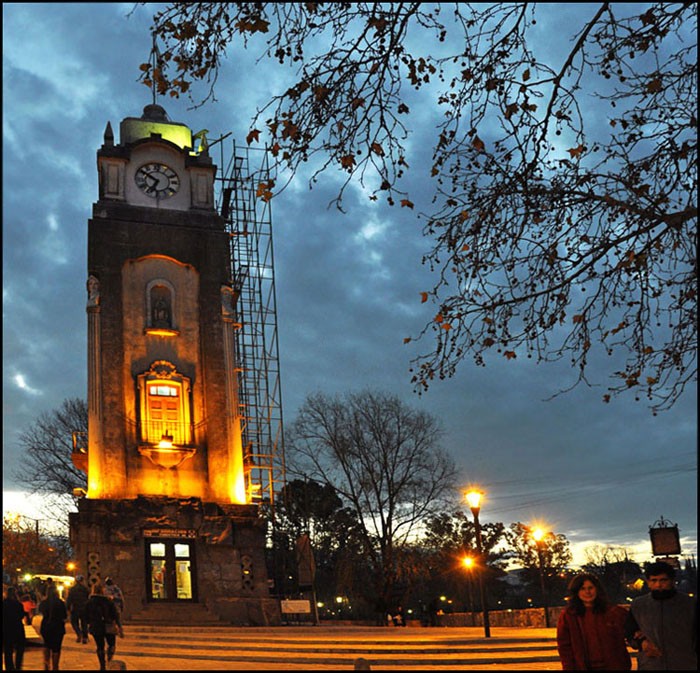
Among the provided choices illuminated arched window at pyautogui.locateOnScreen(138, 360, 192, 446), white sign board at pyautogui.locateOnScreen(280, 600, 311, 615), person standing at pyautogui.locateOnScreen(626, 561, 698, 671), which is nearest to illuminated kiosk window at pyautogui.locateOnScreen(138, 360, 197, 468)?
illuminated arched window at pyautogui.locateOnScreen(138, 360, 192, 446)

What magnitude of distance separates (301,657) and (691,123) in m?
12.1

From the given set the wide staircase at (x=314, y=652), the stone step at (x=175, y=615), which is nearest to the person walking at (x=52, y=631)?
the wide staircase at (x=314, y=652)

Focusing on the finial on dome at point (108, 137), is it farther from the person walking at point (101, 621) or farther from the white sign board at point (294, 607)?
the person walking at point (101, 621)

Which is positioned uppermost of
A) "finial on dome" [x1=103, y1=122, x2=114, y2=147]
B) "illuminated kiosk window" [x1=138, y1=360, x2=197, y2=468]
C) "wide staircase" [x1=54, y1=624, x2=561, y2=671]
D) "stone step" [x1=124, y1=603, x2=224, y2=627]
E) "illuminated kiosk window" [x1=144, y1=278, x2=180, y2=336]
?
"finial on dome" [x1=103, y1=122, x2=114, y2=147]

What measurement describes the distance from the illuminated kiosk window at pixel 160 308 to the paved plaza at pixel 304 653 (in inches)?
488

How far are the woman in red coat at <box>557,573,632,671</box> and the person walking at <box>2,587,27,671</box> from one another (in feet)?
25.2

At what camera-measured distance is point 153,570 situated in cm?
3116

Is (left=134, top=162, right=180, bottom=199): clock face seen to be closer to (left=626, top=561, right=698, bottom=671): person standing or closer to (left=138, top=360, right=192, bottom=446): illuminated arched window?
(left=138, top=360, right=192, bottom=446): illuminated arched window

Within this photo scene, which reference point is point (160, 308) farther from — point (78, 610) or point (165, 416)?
point (78, 610)

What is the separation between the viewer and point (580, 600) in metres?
9.10

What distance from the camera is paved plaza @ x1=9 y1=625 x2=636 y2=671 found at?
1728 cm

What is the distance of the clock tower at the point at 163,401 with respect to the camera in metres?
31.1

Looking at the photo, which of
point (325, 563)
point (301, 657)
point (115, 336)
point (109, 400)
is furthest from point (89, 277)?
point (325, 563)

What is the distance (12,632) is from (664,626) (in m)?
8.81
